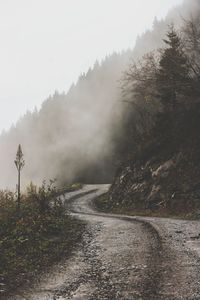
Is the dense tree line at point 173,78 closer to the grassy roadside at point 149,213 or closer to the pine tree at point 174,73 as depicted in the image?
the pine tree at point 174,73

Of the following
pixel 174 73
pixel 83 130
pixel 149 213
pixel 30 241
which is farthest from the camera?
pixel 83 130

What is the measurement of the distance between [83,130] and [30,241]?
294 ft

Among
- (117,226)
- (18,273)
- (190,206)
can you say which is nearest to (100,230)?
(117,226)

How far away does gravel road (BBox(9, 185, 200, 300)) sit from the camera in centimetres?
653

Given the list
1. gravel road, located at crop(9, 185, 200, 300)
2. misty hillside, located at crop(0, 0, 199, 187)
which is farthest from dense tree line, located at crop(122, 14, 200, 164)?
misty hillside, located at crop(0, 0, 199, 187)

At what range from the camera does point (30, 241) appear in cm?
1119

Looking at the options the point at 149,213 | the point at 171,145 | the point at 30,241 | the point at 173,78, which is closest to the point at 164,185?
the point at 149,213

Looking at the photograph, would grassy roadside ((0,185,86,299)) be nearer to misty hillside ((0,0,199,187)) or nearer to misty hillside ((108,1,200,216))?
misty hillside ((108,1,200,216))

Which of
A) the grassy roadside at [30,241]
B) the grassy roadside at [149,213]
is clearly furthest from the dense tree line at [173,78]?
the grassy roadside at [30,241]

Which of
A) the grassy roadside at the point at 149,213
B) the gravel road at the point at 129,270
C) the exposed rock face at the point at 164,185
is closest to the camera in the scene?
the gravel road at the point at 129,270

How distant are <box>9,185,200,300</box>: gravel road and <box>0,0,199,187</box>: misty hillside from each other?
56.1m

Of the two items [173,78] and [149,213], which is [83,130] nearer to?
[173,78]

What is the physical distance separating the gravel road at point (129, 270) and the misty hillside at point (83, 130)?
56.1m

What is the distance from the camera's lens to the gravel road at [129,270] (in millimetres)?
6527
